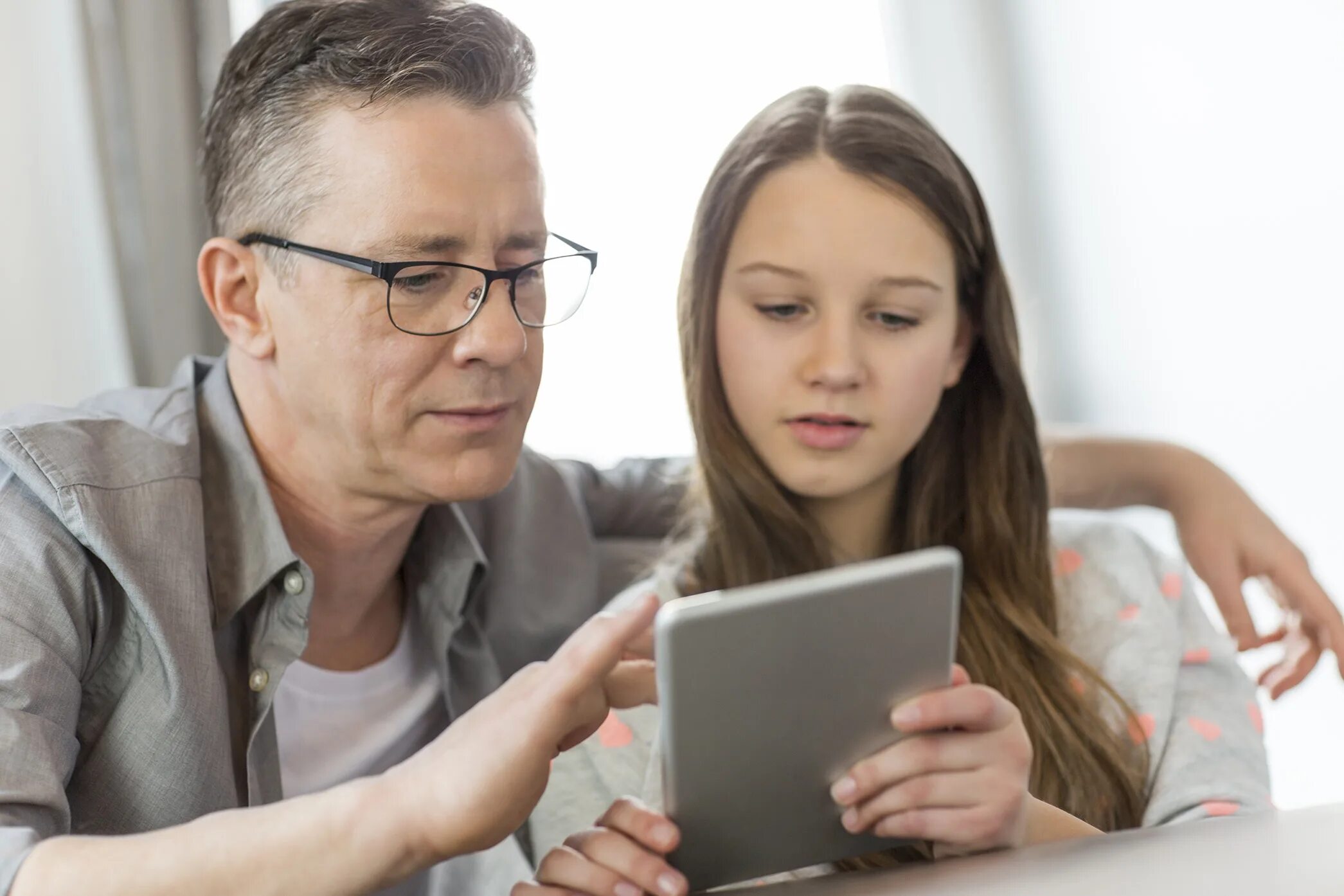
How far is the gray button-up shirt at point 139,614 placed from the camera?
0.99 m

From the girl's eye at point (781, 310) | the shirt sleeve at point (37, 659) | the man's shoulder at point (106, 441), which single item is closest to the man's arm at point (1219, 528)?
the girl's eye at point (781, 310)

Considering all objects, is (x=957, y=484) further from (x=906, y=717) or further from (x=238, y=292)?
(x=238, y=292)

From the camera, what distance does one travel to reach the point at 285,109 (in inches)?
48.3

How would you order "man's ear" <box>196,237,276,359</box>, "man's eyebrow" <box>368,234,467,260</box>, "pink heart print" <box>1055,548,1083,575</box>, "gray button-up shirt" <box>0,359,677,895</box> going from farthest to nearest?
"pink heart print" <box>1055,548,1083,575</box>
"man's ear" <box>196,237,276,359</box>
"man's eyebrow" <box>368,234,467,260</box>
"gray button-up shirt" <box>0,359,677,895</box>

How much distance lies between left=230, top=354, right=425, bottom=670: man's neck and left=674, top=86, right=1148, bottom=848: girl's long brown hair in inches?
13.9

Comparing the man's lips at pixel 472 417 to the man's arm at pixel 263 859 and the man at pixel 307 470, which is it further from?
the man's arm at pixel 263 859

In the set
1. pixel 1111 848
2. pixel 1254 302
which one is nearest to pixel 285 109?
pixel 1111 848

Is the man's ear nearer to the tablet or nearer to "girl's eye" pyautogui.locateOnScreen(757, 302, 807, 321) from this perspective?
"girl's eye" pyautogui.locateOnScreen(757, 302, 807, 321)

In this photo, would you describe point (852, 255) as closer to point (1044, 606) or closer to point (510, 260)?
point (510, 260)

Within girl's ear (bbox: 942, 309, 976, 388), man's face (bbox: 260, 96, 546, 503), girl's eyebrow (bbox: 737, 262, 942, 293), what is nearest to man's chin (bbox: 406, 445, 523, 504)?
man's face (bbox: 260, 96, 546, 503)

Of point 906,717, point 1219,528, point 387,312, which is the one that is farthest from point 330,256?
point 1219,528

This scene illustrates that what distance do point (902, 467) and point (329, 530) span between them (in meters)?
0.70

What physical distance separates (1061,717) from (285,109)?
1.01m

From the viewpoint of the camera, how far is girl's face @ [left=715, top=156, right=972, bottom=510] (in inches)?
53.7
